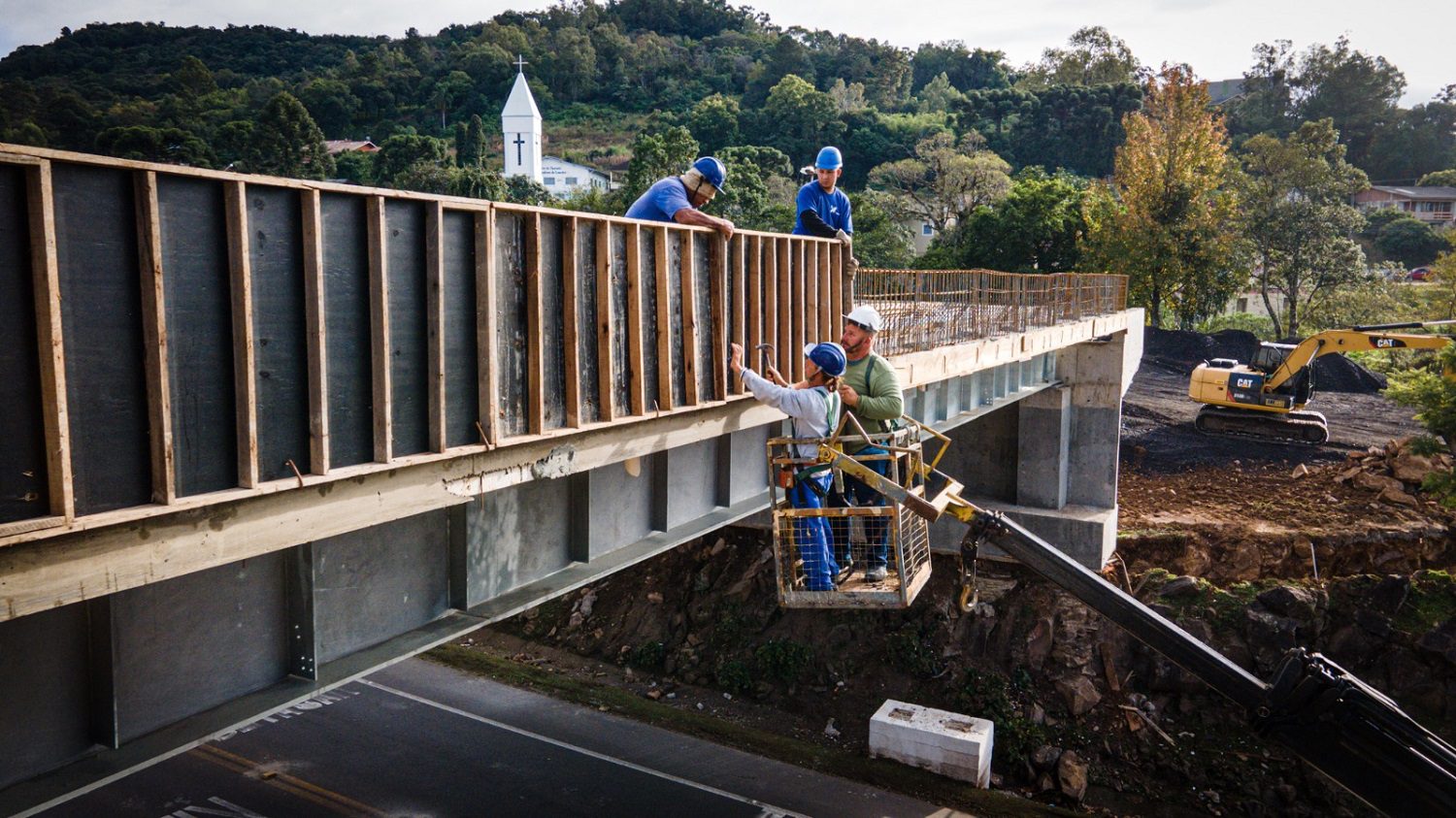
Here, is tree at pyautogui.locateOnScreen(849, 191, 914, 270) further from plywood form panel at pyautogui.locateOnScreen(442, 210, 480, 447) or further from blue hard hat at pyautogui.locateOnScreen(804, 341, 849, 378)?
plywood form panel at pyautogui.locateOnScreen(442, 210, 480, 447)

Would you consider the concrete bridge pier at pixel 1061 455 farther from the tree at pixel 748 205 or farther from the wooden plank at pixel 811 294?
the tree at pixel 748 205

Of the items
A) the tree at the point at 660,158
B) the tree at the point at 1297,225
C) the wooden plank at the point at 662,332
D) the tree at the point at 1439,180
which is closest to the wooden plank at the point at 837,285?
the wooden plank at the point at 662,332

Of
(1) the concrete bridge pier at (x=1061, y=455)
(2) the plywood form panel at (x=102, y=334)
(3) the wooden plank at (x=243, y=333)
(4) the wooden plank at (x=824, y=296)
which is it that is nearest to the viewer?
(2) the plywood form panel at (x=102, y=334)

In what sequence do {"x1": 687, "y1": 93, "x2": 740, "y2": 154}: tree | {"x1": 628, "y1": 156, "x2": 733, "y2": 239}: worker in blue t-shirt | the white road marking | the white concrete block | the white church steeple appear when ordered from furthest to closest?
the white church steeple → {"x1": 687, "y1": 93, "x2": 740, "y2": 154}: tree → the white concrete block → the white road marking → {"x1": 628, "y1": 156, "x2": 733, "y2": 239}: worker in blue t-shirt

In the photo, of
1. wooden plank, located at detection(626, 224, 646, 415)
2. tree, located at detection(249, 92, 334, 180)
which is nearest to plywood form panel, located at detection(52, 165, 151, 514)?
wooden plank, located at detection(626, 224, 646, 415)

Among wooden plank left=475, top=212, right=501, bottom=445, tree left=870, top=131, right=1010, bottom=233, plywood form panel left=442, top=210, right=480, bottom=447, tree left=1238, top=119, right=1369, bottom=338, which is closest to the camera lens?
plywood form panel left=442, top=210, right=480, bottom=447

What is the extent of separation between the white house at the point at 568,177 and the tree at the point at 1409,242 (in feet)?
192

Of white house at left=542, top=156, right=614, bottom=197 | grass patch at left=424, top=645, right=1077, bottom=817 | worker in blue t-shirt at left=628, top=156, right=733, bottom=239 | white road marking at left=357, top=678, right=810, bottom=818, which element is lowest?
grass patch at left=424, top=645, right=1077, bottom=817

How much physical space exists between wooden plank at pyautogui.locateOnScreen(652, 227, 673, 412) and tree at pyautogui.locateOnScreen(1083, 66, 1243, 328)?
39012 millimetres

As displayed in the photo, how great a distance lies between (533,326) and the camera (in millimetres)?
7875

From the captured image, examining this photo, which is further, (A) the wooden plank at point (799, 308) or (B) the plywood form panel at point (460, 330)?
(A) the wooden plank at point (799, 308)

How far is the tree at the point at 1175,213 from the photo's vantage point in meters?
44.2

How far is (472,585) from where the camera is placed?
8578mm

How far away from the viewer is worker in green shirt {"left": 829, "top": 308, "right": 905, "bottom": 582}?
10047 millimetres
